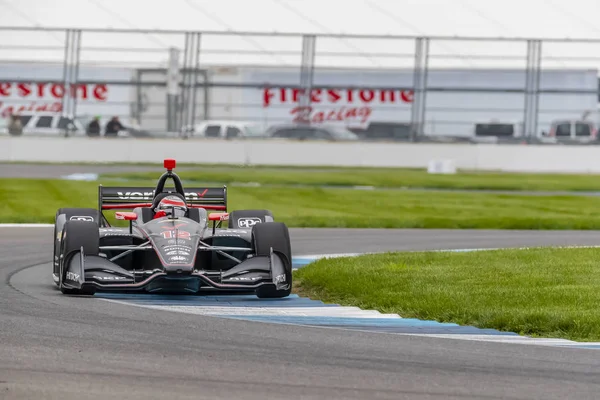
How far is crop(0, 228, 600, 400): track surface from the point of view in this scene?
24.9 feet

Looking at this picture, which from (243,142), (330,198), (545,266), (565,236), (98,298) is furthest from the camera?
(243,142)

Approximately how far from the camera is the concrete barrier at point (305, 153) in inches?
1444

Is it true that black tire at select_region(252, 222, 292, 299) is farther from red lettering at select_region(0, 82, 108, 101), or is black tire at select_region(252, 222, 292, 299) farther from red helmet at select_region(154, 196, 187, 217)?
red lettering at select_region(0, 82, 108, 101)

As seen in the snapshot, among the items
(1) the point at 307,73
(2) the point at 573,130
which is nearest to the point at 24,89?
(1) the point at 307,73

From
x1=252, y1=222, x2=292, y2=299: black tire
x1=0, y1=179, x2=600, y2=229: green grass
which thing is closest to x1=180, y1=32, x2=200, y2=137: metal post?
x1=0, y1=179, x2=600, y2=229: green grass

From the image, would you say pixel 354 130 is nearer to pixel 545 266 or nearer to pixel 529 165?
pixel 529 165

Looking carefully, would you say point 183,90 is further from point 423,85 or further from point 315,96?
point 423,85

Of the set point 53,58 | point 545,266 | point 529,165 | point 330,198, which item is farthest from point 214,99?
point 545,266

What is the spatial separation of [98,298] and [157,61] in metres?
27.0

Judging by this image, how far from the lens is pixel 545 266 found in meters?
14.2

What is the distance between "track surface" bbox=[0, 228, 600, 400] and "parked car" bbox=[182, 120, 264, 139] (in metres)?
26.2

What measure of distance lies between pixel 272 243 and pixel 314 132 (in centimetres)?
2551

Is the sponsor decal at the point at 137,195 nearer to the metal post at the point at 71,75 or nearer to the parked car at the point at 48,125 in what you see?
the parked car at the point at 48,125

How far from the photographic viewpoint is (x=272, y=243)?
12375 millimetres
